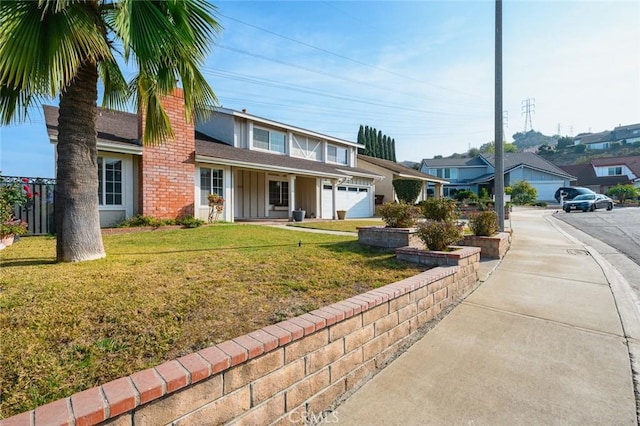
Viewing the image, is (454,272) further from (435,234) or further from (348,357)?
(348,357)

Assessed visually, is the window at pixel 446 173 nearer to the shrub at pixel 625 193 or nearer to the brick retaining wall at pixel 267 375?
the shrub at pixel 625 193

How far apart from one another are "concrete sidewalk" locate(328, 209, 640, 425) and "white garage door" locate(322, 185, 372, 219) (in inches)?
557

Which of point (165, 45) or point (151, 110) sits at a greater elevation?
point (165, 45)

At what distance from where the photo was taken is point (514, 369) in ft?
9.76

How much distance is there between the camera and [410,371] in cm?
299

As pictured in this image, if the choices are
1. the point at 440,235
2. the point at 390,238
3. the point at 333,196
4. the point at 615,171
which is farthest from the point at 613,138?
the point at 440,235

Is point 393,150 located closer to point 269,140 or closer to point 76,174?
point 269,140

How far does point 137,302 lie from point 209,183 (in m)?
10.7

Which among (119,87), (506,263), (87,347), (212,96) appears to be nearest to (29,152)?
(119,87)

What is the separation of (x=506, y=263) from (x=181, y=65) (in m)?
7.56

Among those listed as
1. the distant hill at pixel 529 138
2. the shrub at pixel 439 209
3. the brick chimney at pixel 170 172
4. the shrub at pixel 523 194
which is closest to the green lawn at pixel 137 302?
the shrub at pixel 439 209

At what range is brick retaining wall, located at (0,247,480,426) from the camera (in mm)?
1593

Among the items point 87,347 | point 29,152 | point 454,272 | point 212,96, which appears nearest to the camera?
point 87,347

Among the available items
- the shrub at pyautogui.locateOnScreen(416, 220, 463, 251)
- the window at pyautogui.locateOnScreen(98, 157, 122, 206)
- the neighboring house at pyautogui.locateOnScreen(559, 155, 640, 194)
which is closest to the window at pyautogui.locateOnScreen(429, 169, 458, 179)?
the neighboring house at pyautogui.locateOnScreen(559, 155, 640, 194)
